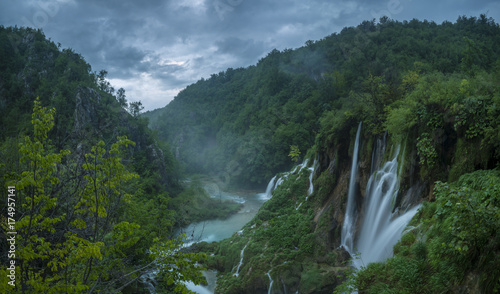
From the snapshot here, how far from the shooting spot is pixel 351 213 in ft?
55.9

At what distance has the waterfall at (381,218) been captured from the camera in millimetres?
10969

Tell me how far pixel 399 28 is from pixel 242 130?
48109 mm

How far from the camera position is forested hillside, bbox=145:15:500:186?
168ft

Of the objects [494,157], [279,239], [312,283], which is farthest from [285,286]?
[494,157]

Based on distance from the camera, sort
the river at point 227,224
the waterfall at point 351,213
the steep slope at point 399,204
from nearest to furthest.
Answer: the steep slope at point 399,204
the waterfall at point 351,213
the river at point 227,224

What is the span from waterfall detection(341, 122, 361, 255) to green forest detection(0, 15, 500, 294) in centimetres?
45

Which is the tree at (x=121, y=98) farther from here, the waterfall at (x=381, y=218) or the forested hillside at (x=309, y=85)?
the waterfall at (x=381, y=218)

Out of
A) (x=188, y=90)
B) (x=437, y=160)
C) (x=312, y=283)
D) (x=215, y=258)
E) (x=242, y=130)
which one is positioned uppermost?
(x=188, y=90)

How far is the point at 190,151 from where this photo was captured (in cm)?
8688

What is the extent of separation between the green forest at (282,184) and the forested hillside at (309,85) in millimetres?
575

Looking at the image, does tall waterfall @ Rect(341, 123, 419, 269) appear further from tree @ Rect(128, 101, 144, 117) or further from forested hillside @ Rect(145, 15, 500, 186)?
tree @ Rect(128, 101, 144, 117)

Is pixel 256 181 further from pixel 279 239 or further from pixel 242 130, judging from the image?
pixel 279 239

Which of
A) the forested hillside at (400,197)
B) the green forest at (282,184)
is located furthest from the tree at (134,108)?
the forested hillside at (400,197)

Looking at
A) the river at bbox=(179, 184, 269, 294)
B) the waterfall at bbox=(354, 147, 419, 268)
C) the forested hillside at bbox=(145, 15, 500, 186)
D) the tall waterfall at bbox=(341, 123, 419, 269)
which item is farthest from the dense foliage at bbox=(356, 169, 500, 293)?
the forested hillside at bbox=(145, 15, 500, 186)
